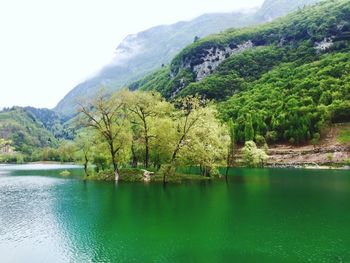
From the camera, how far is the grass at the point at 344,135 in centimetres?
15576

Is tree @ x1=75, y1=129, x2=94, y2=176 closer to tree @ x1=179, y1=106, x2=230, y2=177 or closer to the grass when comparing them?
tree @ x1=179, y1=106, x2=230, y2=177

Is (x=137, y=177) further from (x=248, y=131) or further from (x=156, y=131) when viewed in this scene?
(x=248, y=131)

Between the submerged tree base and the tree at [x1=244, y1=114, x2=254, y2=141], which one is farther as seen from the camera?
the tree at [x1=244, y1=114, x2=254, y2=141]

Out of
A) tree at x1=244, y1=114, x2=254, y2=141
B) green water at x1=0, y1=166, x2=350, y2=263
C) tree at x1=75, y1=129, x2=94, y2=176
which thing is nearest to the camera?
green water at x1=0, y1=166, x2=350, y2=263

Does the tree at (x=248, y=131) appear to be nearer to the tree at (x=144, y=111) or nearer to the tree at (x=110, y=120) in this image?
the tree at (x=144, y=111)

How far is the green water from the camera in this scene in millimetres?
34250

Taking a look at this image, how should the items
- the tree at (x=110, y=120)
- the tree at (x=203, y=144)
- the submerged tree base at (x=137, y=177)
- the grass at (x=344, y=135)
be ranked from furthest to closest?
the grass at (x=344, y=135), the tree at (x=110, y=120), the submerged tree base at (x=137, y=177), the tree at (x=203, y=144)

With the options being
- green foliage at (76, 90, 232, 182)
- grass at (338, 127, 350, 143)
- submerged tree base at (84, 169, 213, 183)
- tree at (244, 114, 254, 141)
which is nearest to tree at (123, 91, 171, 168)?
green foliage at (76, 90, 232, 182)

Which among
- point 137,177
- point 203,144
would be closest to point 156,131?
point 137,177

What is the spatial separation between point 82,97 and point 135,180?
25053 mm

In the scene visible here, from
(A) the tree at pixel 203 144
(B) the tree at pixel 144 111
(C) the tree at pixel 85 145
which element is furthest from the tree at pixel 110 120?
(A) the tree at pixel 203 144

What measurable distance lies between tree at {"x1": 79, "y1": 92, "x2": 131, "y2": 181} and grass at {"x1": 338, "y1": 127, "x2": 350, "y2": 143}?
100.0 m

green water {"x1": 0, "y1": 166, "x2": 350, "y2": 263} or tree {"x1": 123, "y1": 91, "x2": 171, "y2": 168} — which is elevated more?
tree {"x1": 123, "y1": 91, "x2": 171, "y2": 168}

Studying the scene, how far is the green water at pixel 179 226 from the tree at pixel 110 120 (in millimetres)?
25146
